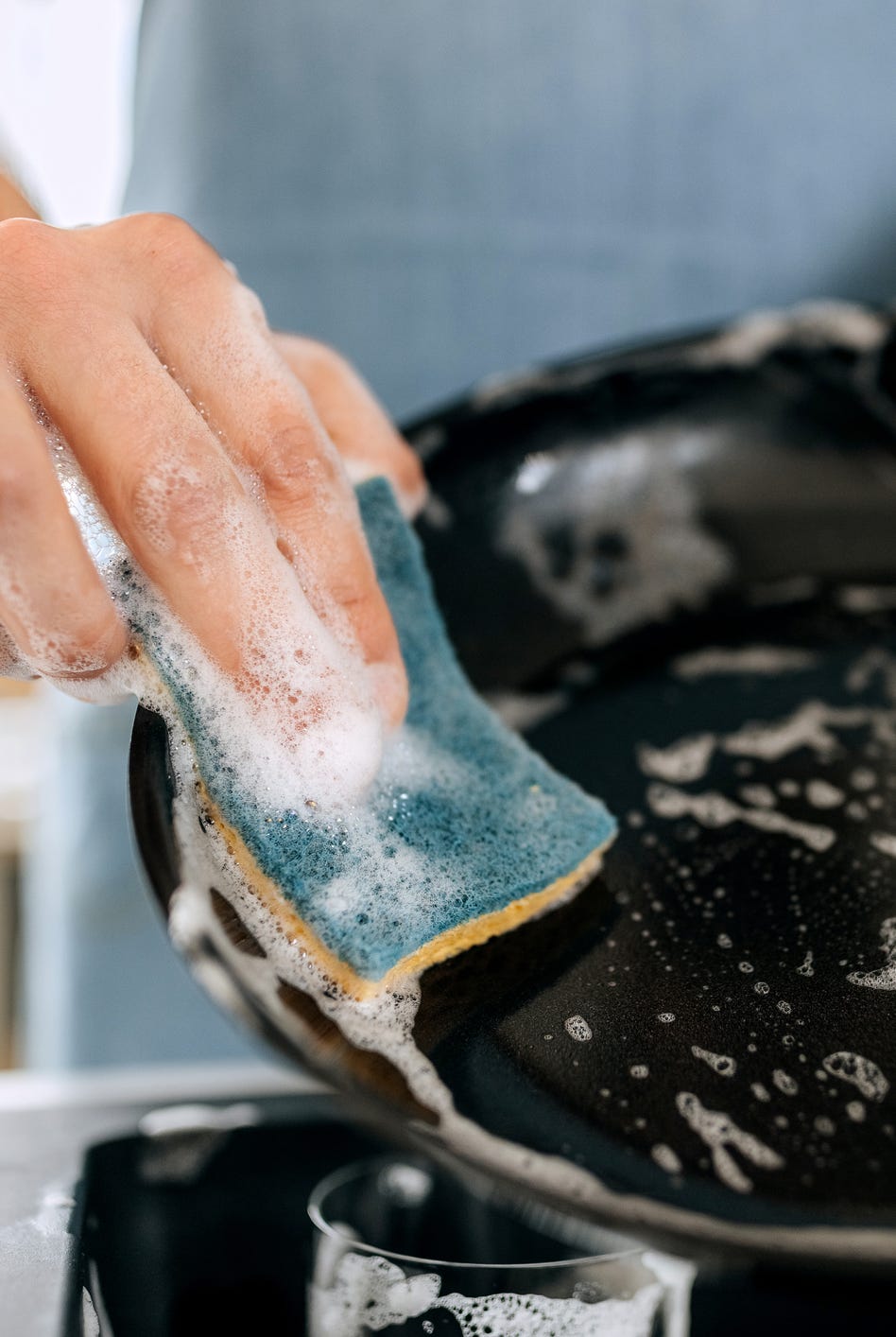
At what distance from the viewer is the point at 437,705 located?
0.39m

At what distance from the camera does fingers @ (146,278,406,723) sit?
323mm

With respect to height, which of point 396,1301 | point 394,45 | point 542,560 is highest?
point 394,45

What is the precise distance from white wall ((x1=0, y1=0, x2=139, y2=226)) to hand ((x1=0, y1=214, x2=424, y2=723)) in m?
0.60

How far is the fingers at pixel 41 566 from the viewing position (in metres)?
0.27

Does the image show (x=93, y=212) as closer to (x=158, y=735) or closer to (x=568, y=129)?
(x=568, y=129)

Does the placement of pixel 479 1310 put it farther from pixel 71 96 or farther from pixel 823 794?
pixel 71 96

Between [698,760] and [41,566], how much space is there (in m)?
0.26

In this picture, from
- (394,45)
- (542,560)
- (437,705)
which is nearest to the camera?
(437,705)

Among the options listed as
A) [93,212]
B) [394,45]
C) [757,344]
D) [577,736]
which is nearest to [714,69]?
[394,45]

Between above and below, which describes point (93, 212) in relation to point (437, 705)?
above

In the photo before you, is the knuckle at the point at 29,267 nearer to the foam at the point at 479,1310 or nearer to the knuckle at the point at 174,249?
the knuckle at the point at 174,249

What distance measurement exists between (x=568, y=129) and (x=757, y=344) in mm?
334

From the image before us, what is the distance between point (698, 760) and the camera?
44 cm

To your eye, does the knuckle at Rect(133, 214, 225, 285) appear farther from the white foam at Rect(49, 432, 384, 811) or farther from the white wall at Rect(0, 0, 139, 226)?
the white wall at Rect(0, 0, 139, 226)
